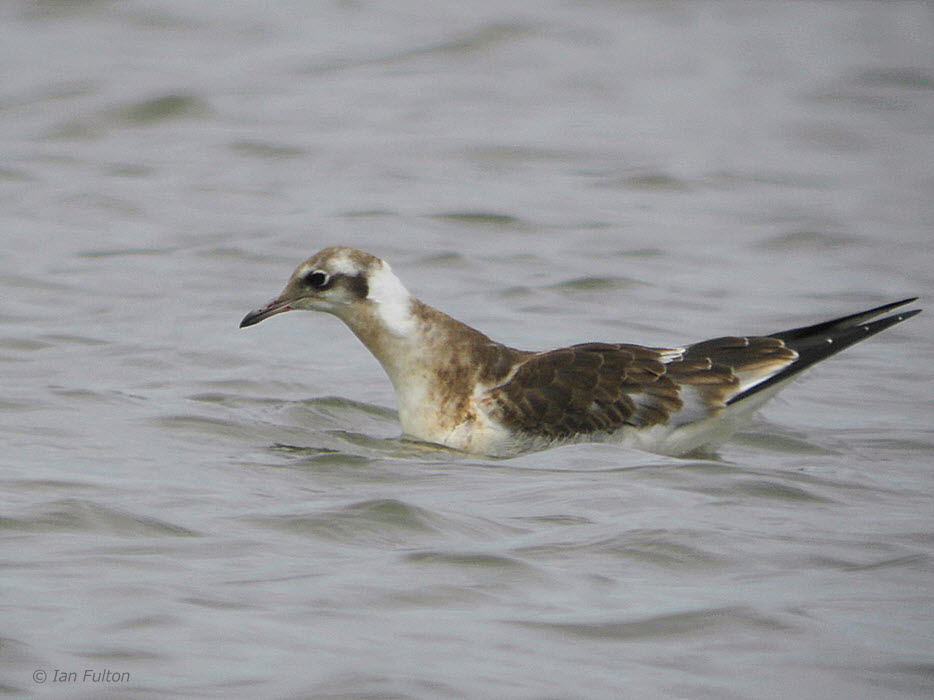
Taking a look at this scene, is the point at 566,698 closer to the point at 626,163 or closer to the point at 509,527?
the point at 509,527

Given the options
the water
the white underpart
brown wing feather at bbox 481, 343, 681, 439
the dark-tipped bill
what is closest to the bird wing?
brown wing feather at bbox 481, 343, 681, 439

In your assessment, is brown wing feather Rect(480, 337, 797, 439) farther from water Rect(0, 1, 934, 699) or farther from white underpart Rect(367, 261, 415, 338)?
white underpart Rect(367, 261, 415, 338)

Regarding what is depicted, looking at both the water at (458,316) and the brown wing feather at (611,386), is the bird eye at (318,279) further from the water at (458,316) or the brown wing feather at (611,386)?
the brown wing feather at (611,386)

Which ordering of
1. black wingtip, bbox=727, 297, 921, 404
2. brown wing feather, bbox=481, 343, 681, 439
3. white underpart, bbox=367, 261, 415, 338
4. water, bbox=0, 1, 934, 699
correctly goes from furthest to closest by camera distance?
1. white underpart, bbox=367, 261, 415, 338
2. black wingtip, bbox=727, 297, 921, 404
3. brown wing feather, bbox=481, 343, 681, 439
4. water, bbox=0, 1, 934, 699

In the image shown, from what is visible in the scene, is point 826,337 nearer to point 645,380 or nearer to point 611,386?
point 645,380

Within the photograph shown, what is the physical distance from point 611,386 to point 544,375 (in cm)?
36

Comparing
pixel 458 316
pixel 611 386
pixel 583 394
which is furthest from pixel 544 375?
pixel 458 316

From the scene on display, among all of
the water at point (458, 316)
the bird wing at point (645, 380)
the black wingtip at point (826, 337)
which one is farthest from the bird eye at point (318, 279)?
the black wingtip at point (826, 337)

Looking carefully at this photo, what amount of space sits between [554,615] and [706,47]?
625 inches

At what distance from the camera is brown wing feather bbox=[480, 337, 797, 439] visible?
351 inches

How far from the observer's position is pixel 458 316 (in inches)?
488

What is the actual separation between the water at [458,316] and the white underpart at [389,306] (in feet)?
2.12

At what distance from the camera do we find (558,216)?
15.6 metres

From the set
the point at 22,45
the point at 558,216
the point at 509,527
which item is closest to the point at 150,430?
the point at 509,527
